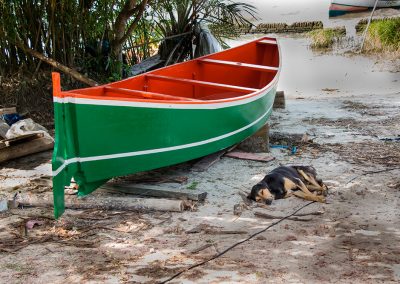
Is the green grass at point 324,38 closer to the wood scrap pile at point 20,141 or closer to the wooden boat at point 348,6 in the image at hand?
the wooden boat at point 348,6

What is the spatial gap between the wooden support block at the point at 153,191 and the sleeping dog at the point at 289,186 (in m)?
0.55

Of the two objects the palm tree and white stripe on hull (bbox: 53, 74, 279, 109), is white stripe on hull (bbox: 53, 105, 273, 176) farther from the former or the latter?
the palm tree

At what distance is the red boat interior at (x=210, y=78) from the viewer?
6.48 m

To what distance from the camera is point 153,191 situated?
5.21 meters

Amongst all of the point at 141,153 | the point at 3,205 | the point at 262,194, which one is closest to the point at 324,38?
the point at 262,194

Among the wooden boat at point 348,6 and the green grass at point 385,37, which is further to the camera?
the wooden boat at point 348,6

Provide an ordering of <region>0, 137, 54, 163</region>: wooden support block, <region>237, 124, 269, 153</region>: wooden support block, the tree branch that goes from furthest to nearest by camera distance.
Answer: the tree branch < <region>237, 124, 269, 153</region>: wooden support block < <region>0, 137, 54, 163</region>: wooden support block

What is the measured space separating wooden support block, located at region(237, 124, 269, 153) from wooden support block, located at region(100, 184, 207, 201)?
1.83 meters

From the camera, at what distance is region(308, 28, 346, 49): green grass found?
699 inches

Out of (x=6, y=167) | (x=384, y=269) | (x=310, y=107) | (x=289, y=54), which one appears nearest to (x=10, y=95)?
(x=6, y=167)

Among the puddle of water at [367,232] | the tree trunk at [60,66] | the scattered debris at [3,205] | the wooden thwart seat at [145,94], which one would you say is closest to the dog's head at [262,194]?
the puddle of water at [367,232]

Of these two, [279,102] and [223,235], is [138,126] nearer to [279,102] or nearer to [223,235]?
[223,235]

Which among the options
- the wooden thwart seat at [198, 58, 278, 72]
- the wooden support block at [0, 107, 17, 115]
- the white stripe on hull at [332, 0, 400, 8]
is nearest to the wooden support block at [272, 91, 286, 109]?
the wooden thwart seat at [198, 58, 278, 72]

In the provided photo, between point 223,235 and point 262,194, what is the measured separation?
2.86 feet
